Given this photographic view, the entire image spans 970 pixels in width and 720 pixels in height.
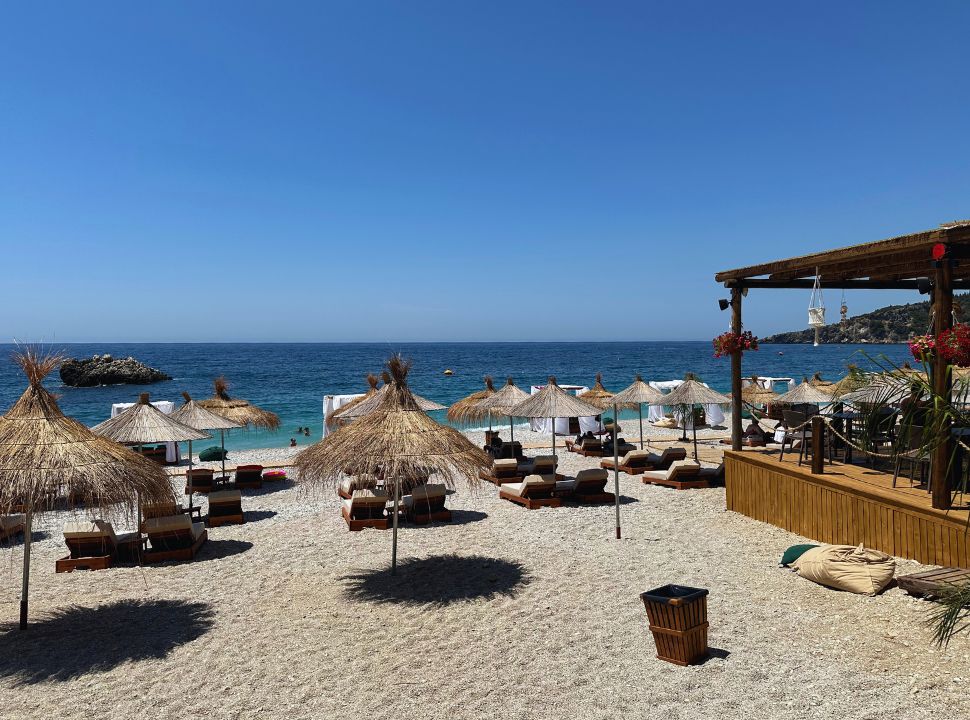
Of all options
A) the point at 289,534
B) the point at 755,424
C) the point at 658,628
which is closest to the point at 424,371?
the point at 755,424

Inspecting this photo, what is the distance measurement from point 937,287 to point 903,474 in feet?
11.6

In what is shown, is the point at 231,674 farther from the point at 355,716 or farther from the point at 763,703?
the point at 763,703

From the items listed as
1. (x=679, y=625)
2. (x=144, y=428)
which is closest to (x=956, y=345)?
(x=679, y=625)

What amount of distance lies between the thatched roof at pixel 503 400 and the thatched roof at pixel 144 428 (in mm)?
7070

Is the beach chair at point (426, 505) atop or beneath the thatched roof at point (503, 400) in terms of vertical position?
beneath

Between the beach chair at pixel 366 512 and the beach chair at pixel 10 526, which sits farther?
the beach chair at pixel 366 512

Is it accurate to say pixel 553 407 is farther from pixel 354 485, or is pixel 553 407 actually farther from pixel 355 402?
pixel 355 402

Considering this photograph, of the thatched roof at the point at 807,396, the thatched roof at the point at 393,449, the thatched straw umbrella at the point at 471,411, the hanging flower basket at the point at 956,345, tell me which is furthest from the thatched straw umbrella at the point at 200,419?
the thatched roof at the point at 807,396

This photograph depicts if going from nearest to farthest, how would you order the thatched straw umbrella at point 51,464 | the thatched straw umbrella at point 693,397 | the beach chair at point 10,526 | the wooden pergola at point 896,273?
the thatched straw umbrella at point 51,464, the wooden pergola at point 896,273, the beach chair at point 10,526, the thatched straw umbrella at point 693,397

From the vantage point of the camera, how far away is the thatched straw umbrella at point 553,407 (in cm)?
1355

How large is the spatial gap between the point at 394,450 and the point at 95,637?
356 cm

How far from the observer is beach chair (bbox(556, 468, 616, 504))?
489 inches

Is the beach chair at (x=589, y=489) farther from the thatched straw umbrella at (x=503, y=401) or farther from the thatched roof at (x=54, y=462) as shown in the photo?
the thatched roof at (x=54, y=462)

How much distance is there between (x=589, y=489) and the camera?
1252 centimetres
